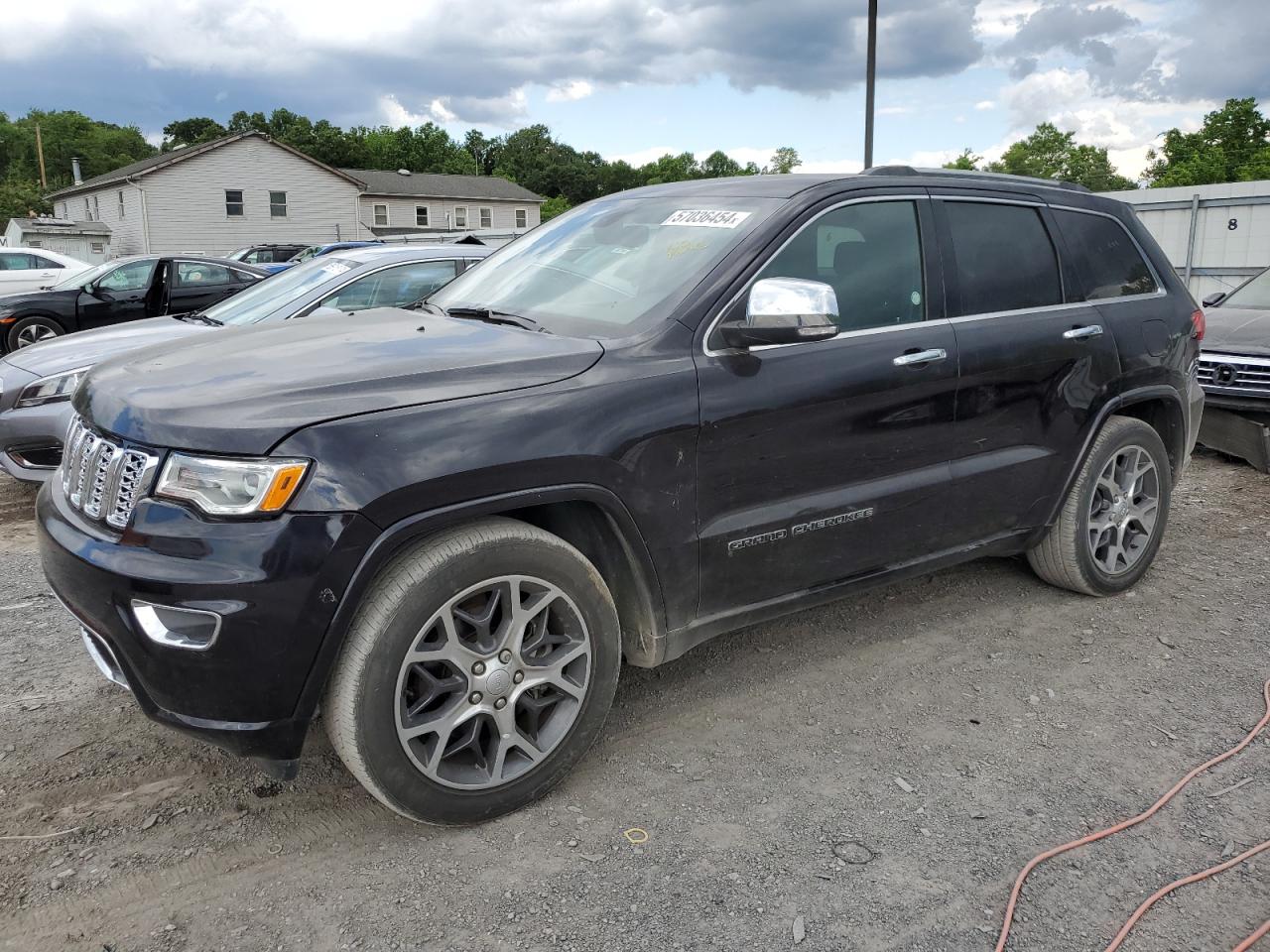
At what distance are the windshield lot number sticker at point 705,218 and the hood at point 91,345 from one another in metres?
3.98

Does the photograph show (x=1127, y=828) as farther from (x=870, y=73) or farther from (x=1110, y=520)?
(x=870, y=73)

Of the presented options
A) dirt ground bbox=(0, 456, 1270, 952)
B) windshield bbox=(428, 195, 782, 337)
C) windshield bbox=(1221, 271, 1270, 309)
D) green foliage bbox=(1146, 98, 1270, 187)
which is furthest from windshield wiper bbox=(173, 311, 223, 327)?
green foliage bbox=(1146, 98, 1270, 187)

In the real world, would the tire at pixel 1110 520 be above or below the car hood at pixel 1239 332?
below

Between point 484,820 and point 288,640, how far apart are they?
0.85m

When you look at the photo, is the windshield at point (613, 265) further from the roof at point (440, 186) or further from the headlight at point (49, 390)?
the roof at point (440, 186)

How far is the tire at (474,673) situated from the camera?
8.43ft

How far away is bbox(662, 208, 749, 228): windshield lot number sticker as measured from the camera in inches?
135

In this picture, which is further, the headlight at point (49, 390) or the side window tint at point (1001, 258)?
the headlight at point (49, 390)

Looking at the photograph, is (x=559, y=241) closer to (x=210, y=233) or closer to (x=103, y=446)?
(x=103, y=446)

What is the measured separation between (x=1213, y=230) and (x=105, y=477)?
17562mm

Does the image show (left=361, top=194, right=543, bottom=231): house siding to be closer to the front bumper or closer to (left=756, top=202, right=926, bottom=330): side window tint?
(left=756, top=202, right=926, bottom=330): side window tint

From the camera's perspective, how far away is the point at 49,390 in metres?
5.73

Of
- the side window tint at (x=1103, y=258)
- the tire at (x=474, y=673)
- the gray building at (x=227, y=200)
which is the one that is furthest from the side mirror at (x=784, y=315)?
the gray building at (x=227, y=200)

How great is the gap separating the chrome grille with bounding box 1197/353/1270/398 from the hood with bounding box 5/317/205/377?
7061 millimetres
